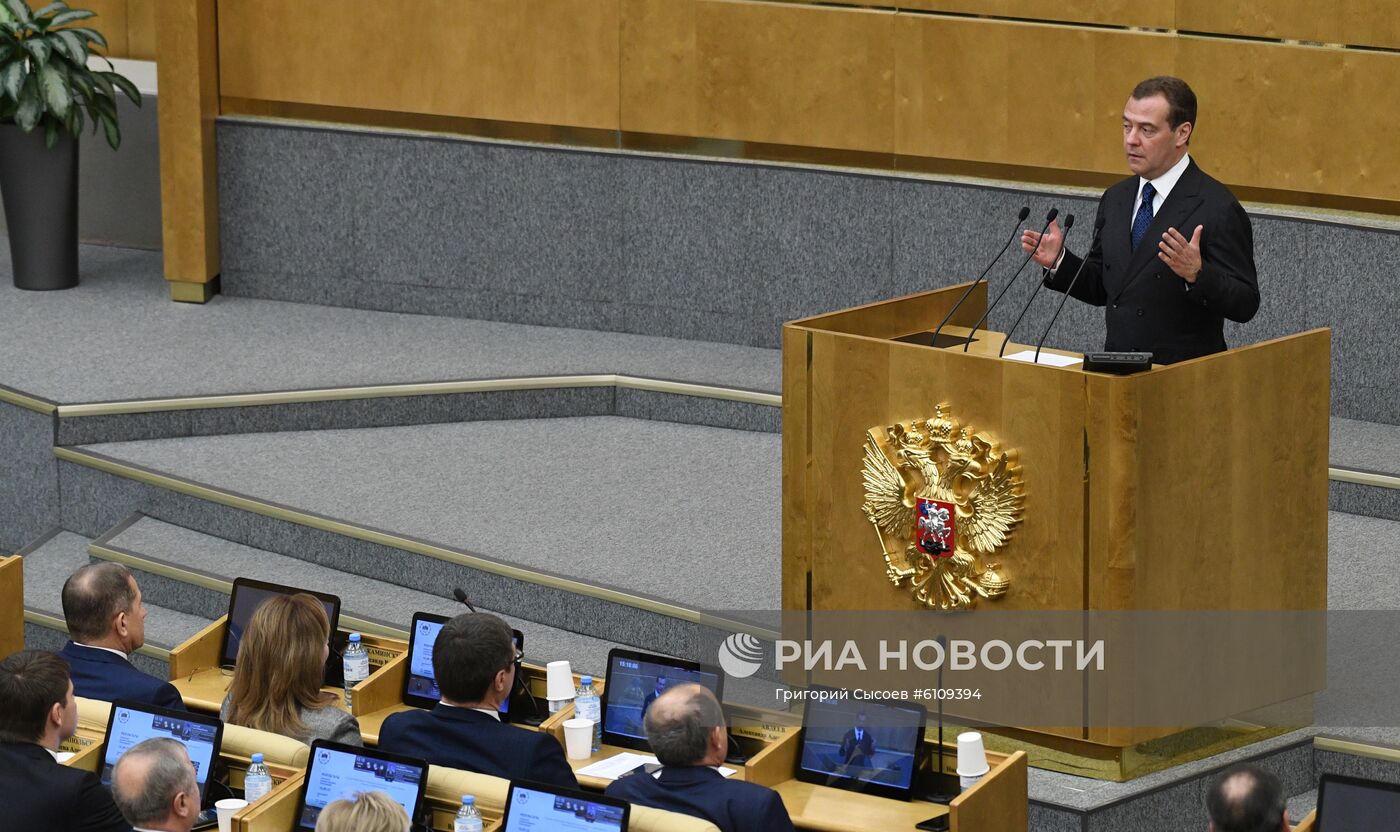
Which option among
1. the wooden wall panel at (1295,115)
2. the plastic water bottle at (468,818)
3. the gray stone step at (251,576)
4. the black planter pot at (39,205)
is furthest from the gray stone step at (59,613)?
the wooden wall panel at (1295,115)

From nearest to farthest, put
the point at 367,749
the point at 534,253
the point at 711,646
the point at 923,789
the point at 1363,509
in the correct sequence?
the point at 367,749 → the point at 923,789 → the point at 711,646 → the point at 1363,509 → the point at 534,253

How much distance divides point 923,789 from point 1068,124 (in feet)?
10.8

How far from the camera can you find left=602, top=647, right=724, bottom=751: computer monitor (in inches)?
162

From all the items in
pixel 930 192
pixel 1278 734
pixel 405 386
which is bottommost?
pixel 1278 734

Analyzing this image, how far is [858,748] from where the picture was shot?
3918 mm

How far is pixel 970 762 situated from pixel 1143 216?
4.40 ft

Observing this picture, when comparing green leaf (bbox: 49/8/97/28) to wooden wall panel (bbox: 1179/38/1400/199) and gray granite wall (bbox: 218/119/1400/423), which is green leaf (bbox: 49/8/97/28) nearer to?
gray granite wall (bbox: 218/119/1400/423)

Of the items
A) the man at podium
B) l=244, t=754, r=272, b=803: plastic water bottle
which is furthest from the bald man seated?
l=244, t=754, r=272, b=803: plastic water bottle

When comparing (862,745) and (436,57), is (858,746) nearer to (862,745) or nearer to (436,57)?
(862,745)

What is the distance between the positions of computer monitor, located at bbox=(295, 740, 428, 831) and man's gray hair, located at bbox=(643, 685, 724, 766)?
43 cm

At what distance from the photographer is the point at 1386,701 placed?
4.52 m

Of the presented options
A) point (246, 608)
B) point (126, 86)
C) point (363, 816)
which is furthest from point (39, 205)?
point (363, 816)

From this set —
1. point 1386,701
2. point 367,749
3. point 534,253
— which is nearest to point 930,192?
point 534,253

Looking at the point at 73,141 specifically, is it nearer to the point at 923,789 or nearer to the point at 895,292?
the point at 895,292
